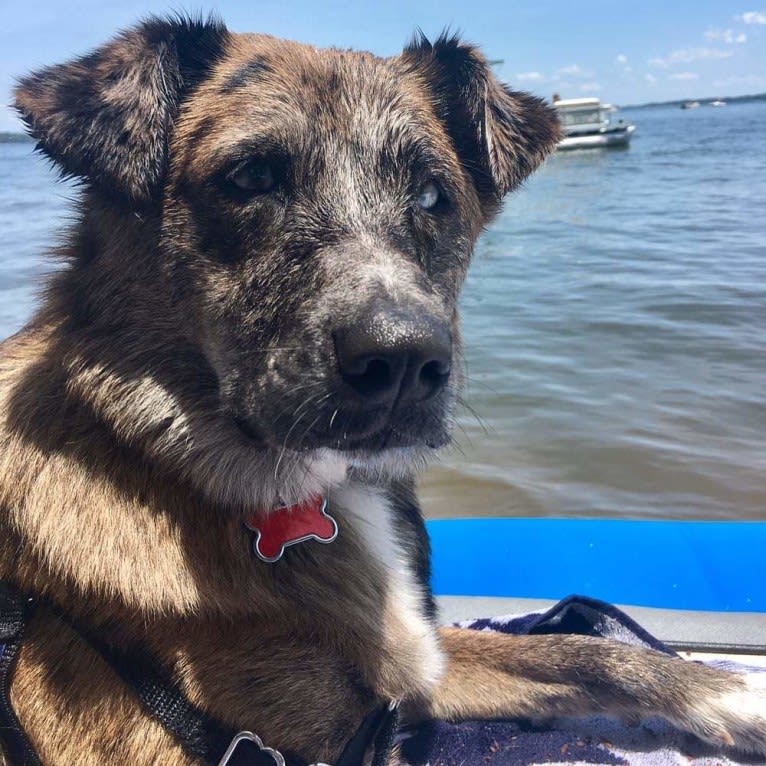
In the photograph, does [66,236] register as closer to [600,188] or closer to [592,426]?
[592,426]

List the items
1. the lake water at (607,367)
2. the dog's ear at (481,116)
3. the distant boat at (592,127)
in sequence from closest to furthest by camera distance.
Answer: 1. the dog's ear at (481,116)
2. the lake water at (607,367)
3. the distant boat at (592,127)

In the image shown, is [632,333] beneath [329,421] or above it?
beneath

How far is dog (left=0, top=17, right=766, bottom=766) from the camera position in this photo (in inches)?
75.9

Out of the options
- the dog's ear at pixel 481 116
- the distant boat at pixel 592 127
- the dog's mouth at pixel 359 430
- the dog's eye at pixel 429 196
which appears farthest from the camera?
the distant boat at pixel 592 127

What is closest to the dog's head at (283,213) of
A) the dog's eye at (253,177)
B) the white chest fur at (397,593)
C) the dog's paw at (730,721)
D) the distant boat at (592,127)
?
the dog's eye at (253,177)

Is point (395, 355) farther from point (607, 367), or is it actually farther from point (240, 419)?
point (607, 367)

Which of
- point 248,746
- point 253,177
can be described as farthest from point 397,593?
point 253,177

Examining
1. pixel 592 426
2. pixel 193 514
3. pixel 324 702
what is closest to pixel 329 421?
pixel 193 514

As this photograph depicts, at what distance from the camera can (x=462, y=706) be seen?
2.55 meters

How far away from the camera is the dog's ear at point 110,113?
82.3 inches

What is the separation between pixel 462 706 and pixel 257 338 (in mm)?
1410

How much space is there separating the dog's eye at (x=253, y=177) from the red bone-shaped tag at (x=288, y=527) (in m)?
0.92

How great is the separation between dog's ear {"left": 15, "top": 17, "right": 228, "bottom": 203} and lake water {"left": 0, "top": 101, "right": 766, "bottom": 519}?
0.23m

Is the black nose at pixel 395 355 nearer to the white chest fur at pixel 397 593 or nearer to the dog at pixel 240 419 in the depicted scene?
the dog at pixel 240 419
